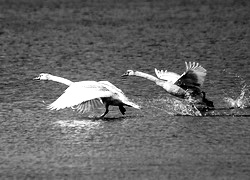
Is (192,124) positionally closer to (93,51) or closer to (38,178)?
(38,178)

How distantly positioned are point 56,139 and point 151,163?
2.31 m

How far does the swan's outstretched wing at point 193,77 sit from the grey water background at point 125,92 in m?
0.64

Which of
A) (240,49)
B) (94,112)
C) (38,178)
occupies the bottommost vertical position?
(38,178)

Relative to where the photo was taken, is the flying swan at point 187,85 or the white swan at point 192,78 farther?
the flying swan at point 187,85

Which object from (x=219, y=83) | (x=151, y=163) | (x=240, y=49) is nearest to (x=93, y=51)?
(x=240, y=49)

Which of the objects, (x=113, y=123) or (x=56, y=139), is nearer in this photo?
(x=56, y=139)

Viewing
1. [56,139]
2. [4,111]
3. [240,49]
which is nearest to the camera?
[56,139]

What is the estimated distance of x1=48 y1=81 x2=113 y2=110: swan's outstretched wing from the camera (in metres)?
13.6

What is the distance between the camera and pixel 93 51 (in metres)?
23.4

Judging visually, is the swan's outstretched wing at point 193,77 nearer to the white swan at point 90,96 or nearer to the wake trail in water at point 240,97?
the wake trail in water at point 240,97

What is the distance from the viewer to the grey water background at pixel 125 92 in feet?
36.4

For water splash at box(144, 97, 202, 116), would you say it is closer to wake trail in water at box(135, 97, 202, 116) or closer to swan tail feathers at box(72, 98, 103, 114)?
wake trail in water at box(135, 97, 202, 116)

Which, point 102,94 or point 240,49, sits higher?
point 240,49

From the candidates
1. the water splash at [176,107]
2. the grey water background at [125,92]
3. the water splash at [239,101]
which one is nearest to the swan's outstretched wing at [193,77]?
the water splash at [176,107]
